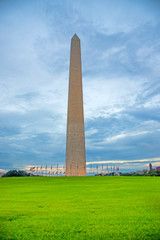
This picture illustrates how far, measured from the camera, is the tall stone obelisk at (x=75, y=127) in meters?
39.5

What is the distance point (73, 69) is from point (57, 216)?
40749 millimetres

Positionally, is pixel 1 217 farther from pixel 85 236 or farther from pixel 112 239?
pixel 112 239

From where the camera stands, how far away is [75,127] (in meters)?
40.5

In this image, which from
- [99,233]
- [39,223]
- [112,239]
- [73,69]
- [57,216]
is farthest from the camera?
[73,69]

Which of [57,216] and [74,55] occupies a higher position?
[74,55]

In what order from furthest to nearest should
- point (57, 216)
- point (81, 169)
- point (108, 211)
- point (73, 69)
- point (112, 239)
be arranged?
point (73, 69), point (81, 169), point (108, 211), point (57, 216), point (112, 239)

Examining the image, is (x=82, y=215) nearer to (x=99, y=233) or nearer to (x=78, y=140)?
(x=99, y=233)

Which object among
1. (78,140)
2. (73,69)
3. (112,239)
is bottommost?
(112,239)

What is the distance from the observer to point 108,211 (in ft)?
18.1

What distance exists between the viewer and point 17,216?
5211mm

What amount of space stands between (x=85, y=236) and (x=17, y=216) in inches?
93.7

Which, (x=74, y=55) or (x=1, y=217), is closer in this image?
(x=1, y=217)

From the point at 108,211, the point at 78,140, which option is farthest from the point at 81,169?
the point at 108,211

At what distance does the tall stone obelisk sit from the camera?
39.5 meters
